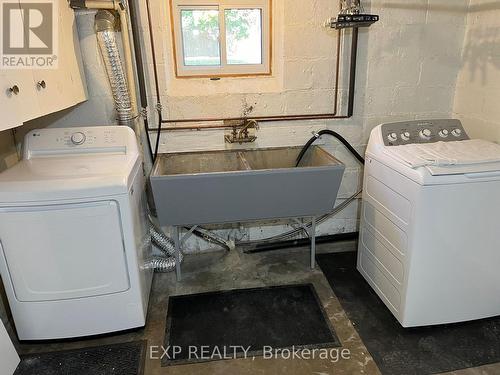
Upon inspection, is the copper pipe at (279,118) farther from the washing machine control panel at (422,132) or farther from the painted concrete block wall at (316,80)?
the washing machine control panel at (422,132)

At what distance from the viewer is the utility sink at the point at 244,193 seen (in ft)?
6.31

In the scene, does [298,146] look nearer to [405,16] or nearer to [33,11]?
[405,16]

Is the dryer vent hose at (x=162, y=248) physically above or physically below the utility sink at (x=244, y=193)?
below

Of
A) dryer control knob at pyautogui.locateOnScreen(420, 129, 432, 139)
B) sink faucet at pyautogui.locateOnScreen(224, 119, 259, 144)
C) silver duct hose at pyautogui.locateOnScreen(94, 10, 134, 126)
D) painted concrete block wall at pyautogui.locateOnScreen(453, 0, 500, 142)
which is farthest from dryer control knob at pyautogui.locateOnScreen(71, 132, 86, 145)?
painted concrete block wall at pyautogui.locateOnScreen(453, 0, 500, 142)

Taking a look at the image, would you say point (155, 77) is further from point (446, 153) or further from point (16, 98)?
point (446, 153)

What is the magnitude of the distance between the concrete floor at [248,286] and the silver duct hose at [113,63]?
1120 mm

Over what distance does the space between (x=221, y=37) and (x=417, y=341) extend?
7.16ft

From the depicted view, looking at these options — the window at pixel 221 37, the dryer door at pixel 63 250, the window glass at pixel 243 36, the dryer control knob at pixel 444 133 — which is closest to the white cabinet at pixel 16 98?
the dryer door at pixel 63 250

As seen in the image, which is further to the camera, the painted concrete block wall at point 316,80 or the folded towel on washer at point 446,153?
the painted concrete block wall at point 316,80

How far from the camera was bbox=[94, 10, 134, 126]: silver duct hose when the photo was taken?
2.07 metres

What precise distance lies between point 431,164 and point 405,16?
127 centimetres

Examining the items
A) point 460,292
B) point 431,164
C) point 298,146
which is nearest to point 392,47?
point 298,146

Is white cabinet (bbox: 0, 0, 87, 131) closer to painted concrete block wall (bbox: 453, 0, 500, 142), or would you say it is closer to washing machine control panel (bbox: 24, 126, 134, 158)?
washing machine control panel (bbox: 24, 126, 134, 158)

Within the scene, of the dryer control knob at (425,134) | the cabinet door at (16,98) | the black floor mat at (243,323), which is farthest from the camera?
the dryer control knob at (425,134)
